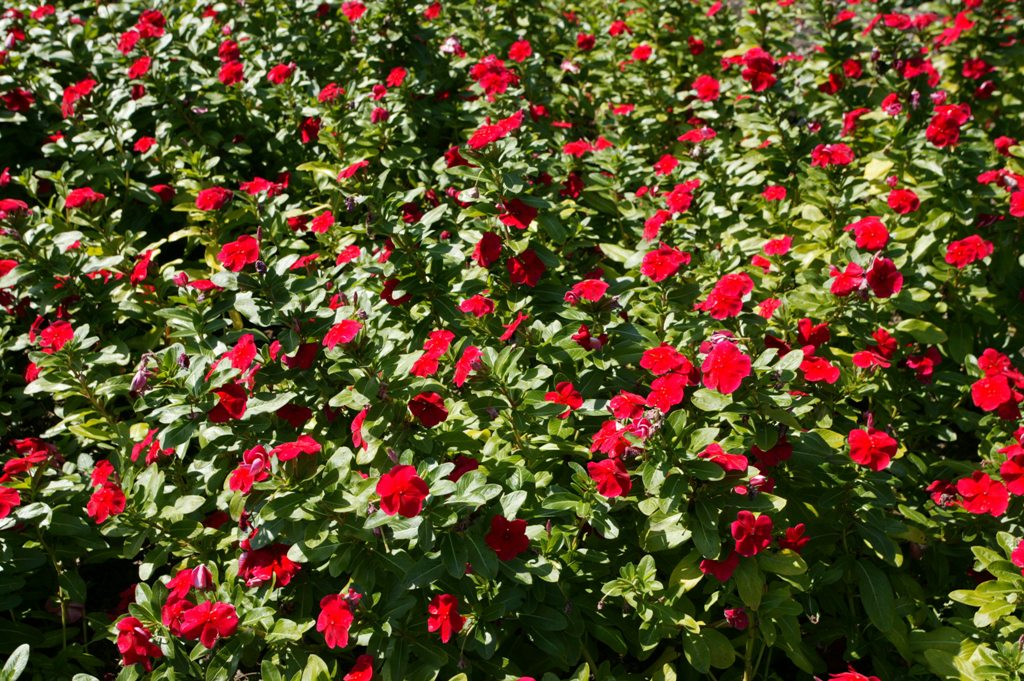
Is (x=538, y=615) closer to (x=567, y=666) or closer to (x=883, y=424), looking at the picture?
(x=567, y=666)

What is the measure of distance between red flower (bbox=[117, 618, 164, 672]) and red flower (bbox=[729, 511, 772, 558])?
159 cm

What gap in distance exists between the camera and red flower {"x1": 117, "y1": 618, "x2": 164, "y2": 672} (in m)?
2.06

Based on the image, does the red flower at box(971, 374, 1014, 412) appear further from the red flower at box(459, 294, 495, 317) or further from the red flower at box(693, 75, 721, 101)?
the red flower at box(693, 75, 721, 101)

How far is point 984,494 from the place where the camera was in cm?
234

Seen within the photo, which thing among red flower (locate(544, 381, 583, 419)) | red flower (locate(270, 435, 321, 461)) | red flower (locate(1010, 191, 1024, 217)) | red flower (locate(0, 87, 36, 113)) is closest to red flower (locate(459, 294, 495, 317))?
red flower (locate(544, 381, 583, 419))

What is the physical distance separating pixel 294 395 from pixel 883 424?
2.15m

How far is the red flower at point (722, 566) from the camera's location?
7.05 ft

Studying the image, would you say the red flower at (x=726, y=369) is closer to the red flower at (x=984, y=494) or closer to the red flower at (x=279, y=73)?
the red flower at (x=984, y=494)

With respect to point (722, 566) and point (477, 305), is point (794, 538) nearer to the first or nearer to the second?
point (722, 566)

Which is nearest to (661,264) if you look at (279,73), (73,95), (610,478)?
(610,478)

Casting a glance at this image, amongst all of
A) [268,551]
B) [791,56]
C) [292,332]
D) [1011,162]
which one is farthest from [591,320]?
[791,56]

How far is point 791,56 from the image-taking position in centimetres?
473

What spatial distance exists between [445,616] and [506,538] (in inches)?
9.9

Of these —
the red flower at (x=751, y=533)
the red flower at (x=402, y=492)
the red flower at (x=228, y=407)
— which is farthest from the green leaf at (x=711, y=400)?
the red flower at (x=228, y=407)
